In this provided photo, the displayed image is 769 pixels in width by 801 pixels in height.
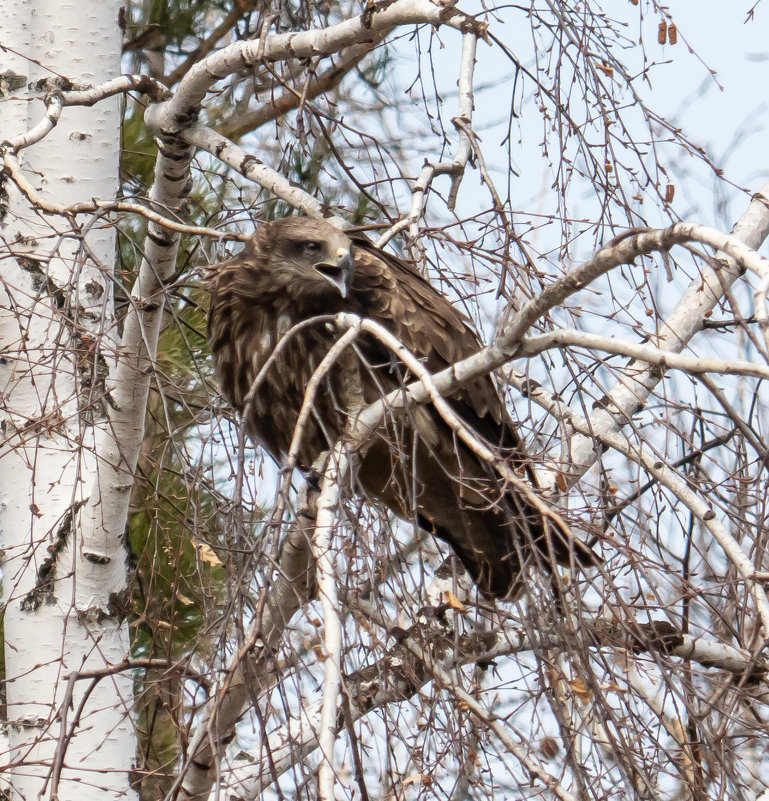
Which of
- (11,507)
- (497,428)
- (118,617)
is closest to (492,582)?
(497,428)

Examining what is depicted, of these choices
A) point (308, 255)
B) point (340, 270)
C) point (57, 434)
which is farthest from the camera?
point (308, 255)

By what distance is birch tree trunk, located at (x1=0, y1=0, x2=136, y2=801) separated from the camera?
3068 mm

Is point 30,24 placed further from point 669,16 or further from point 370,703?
point 370,703

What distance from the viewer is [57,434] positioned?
3236mm

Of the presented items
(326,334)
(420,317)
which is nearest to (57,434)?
(326,334)

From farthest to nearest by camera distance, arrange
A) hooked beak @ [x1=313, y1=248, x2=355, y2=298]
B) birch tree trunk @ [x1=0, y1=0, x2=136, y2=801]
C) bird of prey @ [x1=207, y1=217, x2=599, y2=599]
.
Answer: bird of prey @ [x1=207, y1=217, x2=599, y2=599], hooked beak @ [x1=313, y1=248, x2=355, y2=298], birch tree trunk @ [x1=0, y1=0, x2=136, y2=801]

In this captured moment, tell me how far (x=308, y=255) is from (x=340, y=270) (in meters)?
0.18

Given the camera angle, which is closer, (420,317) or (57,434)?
(57,434)

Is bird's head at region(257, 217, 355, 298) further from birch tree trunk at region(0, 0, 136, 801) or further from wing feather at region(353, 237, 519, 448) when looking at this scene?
birch tree trunk at region(0, 0, 136, 801)

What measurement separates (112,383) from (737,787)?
204 centimetres

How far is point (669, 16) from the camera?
10.5ft

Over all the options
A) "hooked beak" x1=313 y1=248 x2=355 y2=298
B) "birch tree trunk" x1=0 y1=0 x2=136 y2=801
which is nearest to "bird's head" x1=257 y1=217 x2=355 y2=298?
"hooked beak" x1=313 y1=248 x2=355 y2=298

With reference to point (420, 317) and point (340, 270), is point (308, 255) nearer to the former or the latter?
point (340, 270)

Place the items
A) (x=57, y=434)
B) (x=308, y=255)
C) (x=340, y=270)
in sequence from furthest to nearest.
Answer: (x=308, y=255) < (x=340, y=270) < (x=57, y=434)
